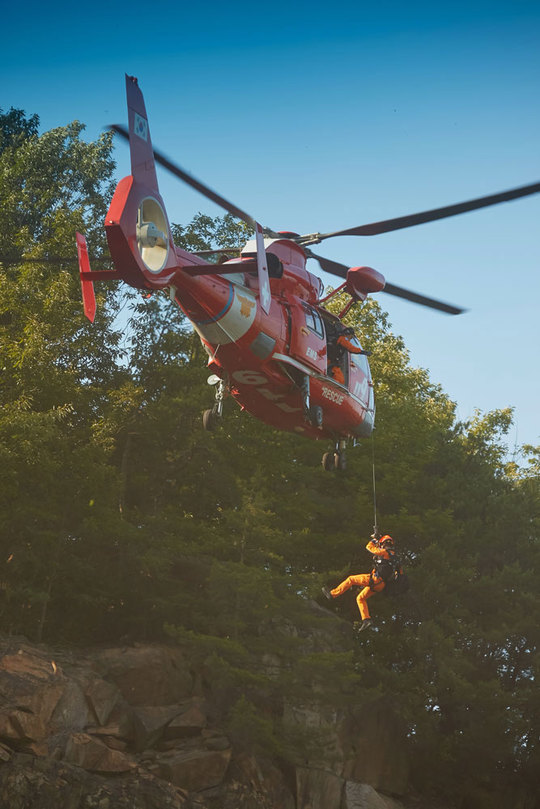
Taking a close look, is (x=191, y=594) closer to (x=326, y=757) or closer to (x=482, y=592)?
(x=326, y=757)

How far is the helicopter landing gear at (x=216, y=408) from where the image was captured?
14477 millimetres

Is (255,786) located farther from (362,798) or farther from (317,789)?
(362,798)

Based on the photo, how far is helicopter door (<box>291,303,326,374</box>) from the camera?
1421 cm

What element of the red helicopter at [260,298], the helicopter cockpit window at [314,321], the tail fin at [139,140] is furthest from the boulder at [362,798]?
the tail fin at [139,140]

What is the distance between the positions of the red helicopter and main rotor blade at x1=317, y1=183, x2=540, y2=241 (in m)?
0.02

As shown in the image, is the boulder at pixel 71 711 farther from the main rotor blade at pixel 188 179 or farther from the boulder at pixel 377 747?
the main rotor blade at pixel 188 179

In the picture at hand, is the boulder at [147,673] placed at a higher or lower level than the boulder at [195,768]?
higher

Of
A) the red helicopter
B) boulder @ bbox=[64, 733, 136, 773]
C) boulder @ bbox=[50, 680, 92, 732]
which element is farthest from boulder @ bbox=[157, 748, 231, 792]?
the red helicopter

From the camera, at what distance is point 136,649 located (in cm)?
2138

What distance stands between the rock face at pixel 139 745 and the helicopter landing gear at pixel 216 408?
749 centimetres

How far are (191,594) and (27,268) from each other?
1080 cm

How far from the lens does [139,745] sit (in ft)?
62.3

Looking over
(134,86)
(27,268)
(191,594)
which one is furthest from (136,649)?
(134,86)

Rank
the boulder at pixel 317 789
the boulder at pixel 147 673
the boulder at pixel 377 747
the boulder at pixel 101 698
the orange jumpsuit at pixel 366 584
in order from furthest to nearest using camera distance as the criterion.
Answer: the boulder at pixel 377 747 < the boulder at pixel 317 789 < the boulder at pixel 147 673 < the boulder at pixel 101 698 < the orange jumpsuit at pixel 366 584
